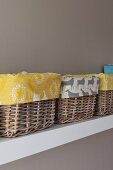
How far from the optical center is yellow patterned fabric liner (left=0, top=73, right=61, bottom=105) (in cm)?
76

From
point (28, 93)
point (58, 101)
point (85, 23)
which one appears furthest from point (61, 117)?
point (85, 23)

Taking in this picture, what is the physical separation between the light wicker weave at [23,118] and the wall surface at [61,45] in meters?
0.25

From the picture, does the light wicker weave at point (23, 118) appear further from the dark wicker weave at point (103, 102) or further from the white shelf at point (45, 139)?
the dark wicker weave at point (103, 102)

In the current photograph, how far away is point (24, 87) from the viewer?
0.78 metres

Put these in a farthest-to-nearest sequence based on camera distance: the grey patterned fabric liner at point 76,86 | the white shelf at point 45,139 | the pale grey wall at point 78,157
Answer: the pale grey wall at point 78,157, the grey patterned fabric liner at point 76,86, the white shelf at point 45,139

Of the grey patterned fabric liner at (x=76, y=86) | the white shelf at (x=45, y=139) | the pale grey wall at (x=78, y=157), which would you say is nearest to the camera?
the white shelf at (x=45, y=139)

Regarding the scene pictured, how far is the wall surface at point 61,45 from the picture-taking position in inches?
42.5

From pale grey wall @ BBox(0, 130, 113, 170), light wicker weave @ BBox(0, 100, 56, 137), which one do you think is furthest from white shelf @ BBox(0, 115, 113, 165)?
pale grey wall @ BBox(0, 130, 113, 170)

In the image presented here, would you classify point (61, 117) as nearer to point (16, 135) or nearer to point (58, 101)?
point (58, 101)

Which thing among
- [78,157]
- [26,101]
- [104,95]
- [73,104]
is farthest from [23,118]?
[78,157]

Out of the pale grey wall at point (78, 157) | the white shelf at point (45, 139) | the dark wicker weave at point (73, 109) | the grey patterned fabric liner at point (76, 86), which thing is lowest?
the pale grey wall at point (78, 157)

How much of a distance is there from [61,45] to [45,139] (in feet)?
1.92

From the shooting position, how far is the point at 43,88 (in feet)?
2.85

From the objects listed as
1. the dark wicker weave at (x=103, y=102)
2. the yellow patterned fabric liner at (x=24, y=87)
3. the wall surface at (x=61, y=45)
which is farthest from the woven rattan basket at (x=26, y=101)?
the dark wicker weave at (x=103, y=102)
